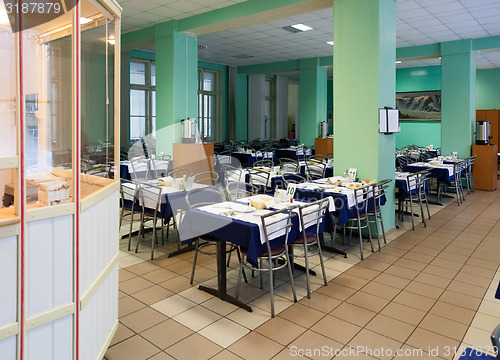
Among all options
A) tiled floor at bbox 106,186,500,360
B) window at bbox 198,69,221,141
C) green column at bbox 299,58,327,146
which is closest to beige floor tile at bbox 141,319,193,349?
tiled floor at bbox 106,186,500,360

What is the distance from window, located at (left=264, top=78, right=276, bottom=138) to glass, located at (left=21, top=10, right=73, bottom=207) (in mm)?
12770

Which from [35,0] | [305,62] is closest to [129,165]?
[35,0]

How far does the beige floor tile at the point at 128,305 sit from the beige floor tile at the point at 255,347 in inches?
33.2

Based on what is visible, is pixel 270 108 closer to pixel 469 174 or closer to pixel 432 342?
pixel 469 174

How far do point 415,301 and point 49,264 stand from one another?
2.55 m

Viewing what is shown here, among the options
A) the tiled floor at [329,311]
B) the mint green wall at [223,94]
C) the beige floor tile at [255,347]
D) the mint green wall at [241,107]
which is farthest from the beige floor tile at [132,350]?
the mint green wall at [241,107]

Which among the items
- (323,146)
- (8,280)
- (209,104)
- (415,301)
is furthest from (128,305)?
(209,104)

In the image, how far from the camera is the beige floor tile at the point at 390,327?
2525mm

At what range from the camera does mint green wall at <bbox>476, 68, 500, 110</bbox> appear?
1191cm

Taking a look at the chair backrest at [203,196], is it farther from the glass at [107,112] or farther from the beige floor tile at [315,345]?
the beige floor tile at [315,345]

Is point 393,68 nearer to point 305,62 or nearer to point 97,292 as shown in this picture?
point 97,292

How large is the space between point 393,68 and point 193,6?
326cm

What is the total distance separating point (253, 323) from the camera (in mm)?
2674

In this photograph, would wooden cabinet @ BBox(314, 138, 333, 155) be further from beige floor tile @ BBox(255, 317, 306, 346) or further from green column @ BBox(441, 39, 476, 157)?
beige floor tile @ BBox(255, 317, 306, 346)
